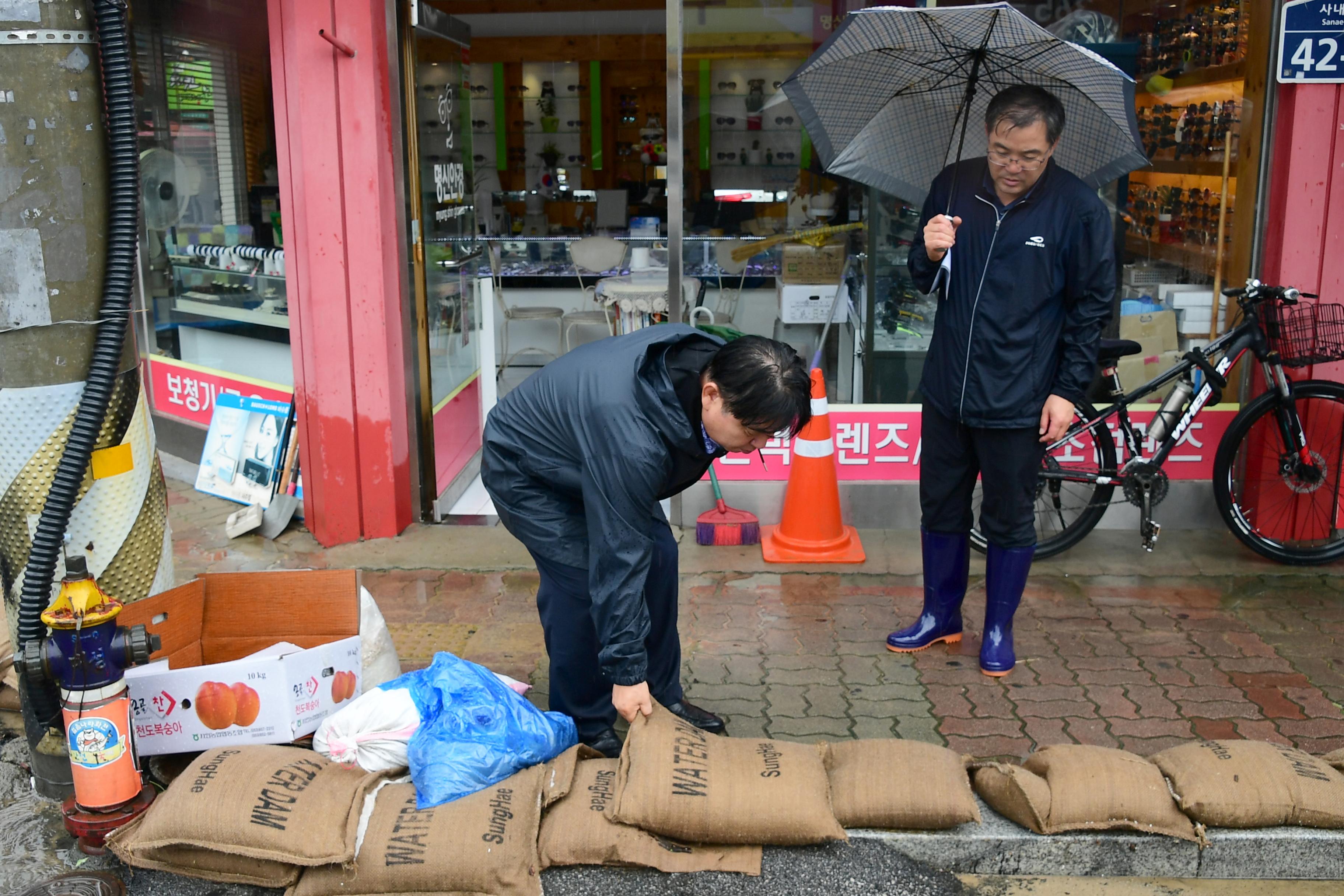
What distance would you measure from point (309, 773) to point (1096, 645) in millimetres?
2910

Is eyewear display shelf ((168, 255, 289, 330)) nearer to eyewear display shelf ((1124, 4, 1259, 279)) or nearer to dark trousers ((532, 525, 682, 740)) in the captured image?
dark trousers ((532, 525, 682, 740))

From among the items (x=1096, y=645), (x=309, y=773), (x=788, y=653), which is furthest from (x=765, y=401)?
(x=1096, y=645)

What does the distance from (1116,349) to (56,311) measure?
13.0 feet

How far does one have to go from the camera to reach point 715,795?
299 centimetres

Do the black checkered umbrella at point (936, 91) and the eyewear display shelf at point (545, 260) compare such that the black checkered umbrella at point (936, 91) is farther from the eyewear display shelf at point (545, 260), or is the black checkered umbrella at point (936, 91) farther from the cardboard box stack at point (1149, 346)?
the eyewear display shelf at point (545, 260)

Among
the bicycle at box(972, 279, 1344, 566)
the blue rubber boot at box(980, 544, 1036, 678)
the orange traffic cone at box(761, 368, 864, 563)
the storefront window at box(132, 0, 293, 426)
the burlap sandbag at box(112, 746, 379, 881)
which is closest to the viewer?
the burlap sandbag at box(112, 746, 379, 881)

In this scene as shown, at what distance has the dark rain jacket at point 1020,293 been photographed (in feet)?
12.8

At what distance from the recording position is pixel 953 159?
14.9ft

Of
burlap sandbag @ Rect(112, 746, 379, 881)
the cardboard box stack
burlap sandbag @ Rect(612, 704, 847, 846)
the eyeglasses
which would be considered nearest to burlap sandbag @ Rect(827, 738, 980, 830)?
burlap sandbag @ Rect(612, 704, 847, 846)

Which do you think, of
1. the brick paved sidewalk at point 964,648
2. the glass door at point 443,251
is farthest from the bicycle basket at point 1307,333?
the glass door at point 443,251

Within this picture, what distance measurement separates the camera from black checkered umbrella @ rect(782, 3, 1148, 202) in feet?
12.9

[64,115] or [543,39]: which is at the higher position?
[543,39]

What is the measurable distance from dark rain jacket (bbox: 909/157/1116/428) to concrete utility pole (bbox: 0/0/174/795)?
2538 mm

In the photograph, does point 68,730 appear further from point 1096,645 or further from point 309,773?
point 1096,645
